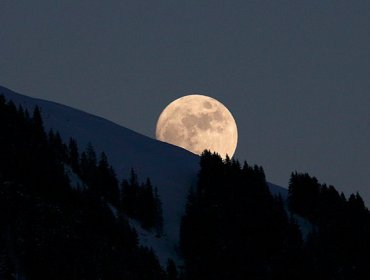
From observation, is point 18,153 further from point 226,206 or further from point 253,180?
point 253,180

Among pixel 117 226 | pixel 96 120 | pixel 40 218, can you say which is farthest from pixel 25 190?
pixel 96 120

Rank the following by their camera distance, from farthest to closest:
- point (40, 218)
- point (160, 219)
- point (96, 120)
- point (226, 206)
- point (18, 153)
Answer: point (96, 120) → point (226, 206) → point (160, 219) → point (18, 153) → point (40, 218)

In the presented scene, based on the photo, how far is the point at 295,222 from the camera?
137 metres

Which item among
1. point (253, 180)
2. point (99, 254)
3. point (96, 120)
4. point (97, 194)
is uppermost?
point (96, 120)

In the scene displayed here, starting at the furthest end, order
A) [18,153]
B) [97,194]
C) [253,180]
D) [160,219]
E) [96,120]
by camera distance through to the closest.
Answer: [96,120] → [253,180] → [160,219] → [97,194] → [18,153]

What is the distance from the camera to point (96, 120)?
600ft

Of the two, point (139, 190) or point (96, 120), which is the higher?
point (96, 120)

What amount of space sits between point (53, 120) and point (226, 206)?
41952mm

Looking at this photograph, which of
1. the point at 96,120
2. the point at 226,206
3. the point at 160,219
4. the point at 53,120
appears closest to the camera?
the point at 160,219

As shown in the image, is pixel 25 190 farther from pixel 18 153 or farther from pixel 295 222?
pixel 295 222

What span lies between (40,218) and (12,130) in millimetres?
28881

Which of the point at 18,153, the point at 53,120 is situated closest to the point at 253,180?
the point at 53,120

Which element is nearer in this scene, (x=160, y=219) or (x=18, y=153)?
(x=18, y=153)

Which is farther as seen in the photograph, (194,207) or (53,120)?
(53,120)
